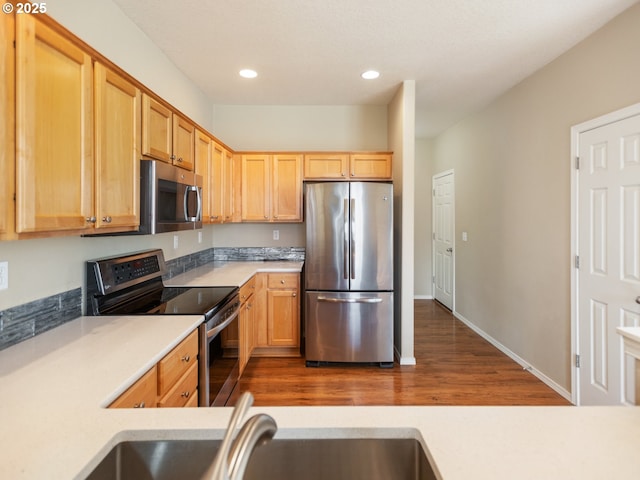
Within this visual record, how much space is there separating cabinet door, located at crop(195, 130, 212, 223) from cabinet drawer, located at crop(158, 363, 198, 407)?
1.49 m

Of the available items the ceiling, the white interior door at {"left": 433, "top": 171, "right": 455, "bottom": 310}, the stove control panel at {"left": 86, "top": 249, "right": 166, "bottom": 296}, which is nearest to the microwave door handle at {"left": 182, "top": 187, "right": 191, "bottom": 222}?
the stove control panel at {"left": 86, "top": 249, "right": 166, "bottom": 296}

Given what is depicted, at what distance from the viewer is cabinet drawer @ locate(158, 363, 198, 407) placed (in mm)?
1454

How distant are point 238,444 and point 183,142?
A: 2347 mm

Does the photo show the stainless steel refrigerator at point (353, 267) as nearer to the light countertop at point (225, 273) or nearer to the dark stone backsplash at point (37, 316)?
the light countertop at point (225, 273)

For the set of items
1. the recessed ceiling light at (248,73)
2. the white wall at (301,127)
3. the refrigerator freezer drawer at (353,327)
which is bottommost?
the refrigerator freezer drawer at (353,327)

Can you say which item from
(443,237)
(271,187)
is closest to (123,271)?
(271,187)

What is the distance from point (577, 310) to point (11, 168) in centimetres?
337

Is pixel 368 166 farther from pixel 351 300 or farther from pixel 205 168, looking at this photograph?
pixel 205 168

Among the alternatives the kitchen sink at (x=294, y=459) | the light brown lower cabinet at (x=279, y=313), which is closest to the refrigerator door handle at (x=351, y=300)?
the light brown lower cabinet at (x=279, y=313)

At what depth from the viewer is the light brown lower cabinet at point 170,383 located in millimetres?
1201

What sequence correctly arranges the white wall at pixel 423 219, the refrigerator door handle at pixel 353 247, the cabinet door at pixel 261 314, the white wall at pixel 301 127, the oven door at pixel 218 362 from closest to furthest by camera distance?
1. the oven door at pixel 218 362
2. the refrigerator door handle at pixel 353 247
3. the cabinet door at pixel 261 314
4. the white wall at pixel 301 127
5. the white wall at pixel 423 219

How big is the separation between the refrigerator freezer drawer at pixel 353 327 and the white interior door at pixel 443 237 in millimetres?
2274

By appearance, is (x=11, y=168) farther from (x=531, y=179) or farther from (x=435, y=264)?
(x=435, y=264)

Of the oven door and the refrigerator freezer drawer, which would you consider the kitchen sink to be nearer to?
the oven door
